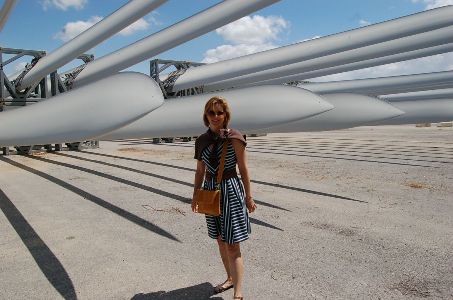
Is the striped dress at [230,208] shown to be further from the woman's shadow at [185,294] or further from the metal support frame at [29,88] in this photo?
the metal support frame at [29,88]

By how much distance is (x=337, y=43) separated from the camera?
874 cm

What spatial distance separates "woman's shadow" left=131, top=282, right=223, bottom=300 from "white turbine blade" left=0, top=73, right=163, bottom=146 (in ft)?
5.42

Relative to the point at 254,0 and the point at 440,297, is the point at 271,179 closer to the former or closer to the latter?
the point at 254,0

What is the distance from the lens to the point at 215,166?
3.61 metres

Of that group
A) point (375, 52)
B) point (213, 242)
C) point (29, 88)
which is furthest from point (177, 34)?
point (29, 88)

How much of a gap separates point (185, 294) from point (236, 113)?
9.57ft

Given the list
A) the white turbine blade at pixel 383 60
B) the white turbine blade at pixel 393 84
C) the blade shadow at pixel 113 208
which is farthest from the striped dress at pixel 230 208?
the white turbine blade at pixel 393 84

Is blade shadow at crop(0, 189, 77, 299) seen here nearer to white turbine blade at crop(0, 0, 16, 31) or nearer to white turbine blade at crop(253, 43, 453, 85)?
white turbine blade at crop(0, 0, 16, 31)

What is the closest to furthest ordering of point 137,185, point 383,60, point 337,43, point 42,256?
point 42,256 → point 337,43 → point 137,185 → point 383,60

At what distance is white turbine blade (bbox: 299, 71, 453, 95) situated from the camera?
1252 centimetres

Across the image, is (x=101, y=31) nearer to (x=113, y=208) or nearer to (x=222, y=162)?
(x=113, y=208)

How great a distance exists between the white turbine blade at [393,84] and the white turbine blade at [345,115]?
5.52 metres

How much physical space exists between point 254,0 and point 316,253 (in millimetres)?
4234

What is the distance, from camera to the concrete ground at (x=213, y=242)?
393 cm
